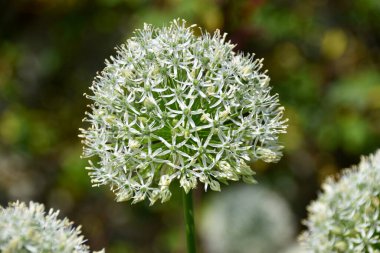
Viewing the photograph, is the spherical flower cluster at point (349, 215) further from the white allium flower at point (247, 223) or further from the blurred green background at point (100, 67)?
the blurred green background at point (100, 67)

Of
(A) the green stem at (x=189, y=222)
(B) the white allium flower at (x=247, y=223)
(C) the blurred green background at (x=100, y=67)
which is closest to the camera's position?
(A) the green stem at (x=189, y=222)

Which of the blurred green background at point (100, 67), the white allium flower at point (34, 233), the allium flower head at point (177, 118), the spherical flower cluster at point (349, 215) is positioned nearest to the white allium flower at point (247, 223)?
the blurred green background at point (100, 67)

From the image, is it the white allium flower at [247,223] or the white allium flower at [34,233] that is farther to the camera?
the white allium flower at [247,223]

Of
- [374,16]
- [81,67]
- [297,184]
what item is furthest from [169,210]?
[374,16]

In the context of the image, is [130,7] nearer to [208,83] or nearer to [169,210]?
[169,210]

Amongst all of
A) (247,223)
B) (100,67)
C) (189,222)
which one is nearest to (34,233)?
(189,222)

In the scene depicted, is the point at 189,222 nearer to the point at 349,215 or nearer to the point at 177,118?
the point at 177,118
